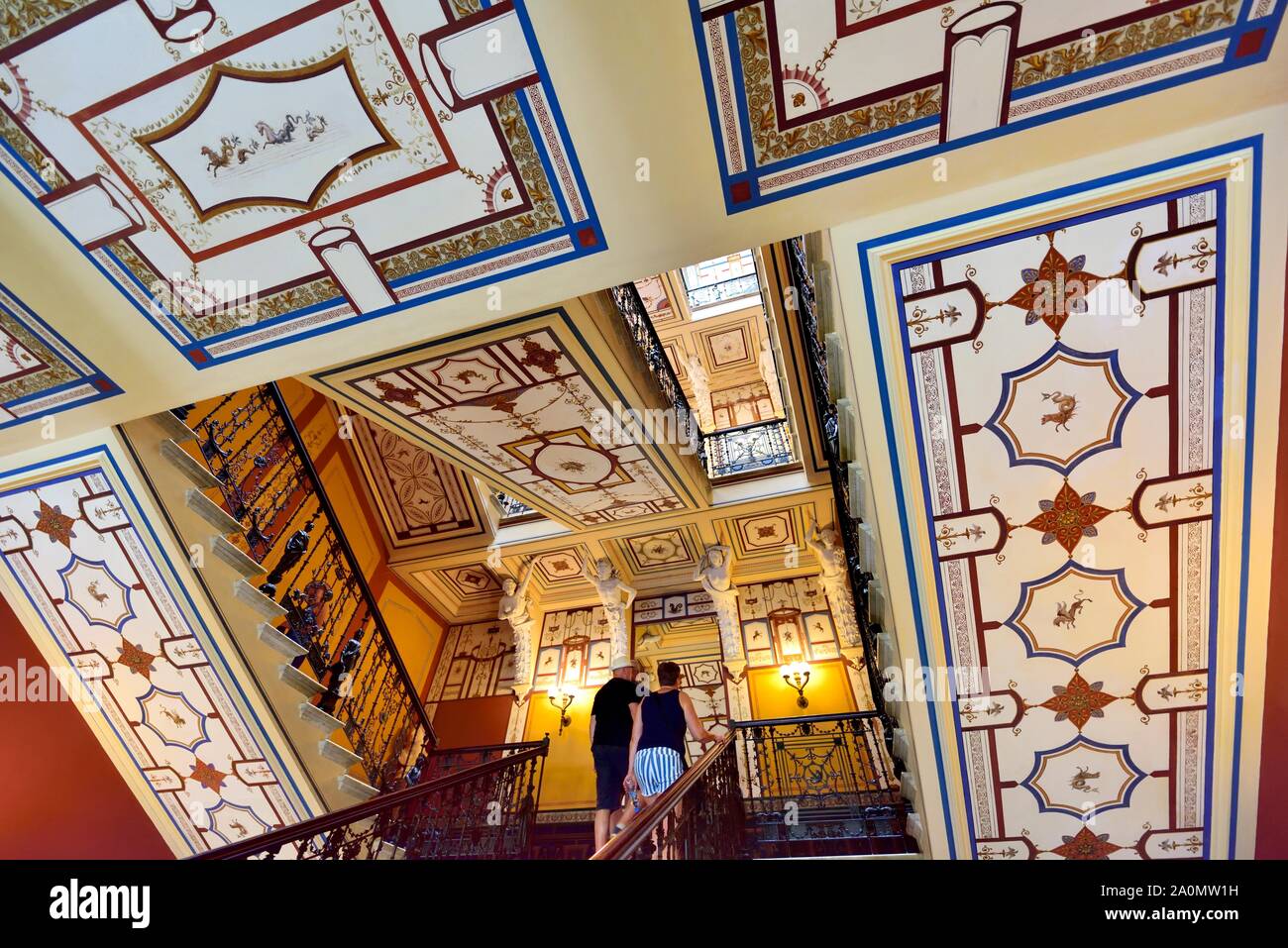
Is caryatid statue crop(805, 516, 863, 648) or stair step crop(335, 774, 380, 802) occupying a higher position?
caryatid statue crop(805, 516, 863, 648)

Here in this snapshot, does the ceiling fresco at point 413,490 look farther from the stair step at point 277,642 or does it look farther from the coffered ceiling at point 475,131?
the coffered ceiling at point 475,131

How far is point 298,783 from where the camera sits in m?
4.49

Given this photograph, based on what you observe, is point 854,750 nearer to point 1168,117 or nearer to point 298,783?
point 298,783

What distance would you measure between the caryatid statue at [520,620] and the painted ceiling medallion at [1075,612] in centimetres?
685

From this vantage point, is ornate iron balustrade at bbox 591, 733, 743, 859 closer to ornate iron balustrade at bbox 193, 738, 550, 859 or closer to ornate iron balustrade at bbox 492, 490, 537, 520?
ornate iron balustrade at bbox 193, 738, 550, 859

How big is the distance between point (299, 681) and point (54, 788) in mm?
2080

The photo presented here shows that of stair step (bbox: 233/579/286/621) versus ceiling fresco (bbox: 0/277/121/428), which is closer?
ceiling fresco (bbox: 0/277/121/428)

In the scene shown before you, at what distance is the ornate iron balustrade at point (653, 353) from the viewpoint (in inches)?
188

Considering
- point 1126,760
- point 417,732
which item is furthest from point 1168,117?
point 417,732

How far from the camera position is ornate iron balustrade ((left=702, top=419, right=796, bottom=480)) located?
7.70 m

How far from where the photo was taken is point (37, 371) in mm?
3285

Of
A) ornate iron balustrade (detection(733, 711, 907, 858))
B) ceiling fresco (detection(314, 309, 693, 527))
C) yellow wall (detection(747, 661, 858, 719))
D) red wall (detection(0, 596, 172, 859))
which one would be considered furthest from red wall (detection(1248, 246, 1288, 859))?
red wall (detection(0, 596, 172, 859))

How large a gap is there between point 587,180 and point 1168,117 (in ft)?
7.32

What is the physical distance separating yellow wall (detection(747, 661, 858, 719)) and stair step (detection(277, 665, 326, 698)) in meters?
5.30
